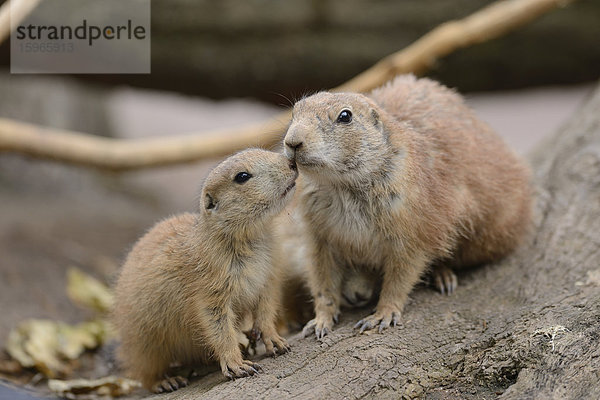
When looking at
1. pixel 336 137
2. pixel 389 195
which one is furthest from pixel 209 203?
pixel 389 195

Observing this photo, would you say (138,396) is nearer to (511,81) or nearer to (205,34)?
(205,34)

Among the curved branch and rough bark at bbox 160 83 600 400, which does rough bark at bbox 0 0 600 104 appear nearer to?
the curved branch

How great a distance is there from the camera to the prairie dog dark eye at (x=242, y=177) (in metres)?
4.72

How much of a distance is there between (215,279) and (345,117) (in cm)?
141

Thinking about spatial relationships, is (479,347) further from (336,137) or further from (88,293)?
(88,293)

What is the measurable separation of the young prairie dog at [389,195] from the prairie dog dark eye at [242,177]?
317 mm

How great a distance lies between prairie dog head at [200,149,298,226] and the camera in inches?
185

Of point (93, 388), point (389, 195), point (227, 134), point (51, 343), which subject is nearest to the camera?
point (389, 195)

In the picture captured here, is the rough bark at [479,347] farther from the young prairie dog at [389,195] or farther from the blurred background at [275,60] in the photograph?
the blurred background at [275,60]

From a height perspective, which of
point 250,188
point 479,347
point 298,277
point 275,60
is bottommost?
point 479,347

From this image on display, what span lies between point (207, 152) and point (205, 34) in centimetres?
223

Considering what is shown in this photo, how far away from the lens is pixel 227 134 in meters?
8.70

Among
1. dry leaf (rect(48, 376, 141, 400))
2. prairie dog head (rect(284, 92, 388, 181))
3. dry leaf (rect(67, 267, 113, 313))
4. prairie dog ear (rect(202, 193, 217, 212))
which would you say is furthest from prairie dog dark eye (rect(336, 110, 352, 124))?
dry leaf (rect(67, 267, 113, 313))

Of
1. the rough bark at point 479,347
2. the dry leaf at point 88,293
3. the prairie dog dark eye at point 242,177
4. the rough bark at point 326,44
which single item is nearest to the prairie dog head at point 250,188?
the prairie dog dark eye at point 242,177
